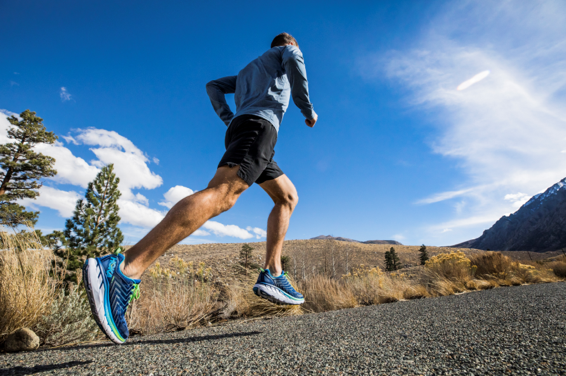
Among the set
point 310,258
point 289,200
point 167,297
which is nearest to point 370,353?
point 289,200

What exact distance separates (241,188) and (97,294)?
2.60 ft

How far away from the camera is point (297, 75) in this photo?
184cm

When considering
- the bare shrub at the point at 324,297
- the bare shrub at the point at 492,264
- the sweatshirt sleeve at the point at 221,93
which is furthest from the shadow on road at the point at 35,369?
the bare shrub at the point at 492,264

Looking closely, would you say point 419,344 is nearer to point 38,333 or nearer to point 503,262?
point 38,333

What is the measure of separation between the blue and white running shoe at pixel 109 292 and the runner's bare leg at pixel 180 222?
0.04m

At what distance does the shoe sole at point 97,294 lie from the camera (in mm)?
1114

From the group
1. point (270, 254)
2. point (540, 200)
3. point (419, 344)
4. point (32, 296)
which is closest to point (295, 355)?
point (419, 344)

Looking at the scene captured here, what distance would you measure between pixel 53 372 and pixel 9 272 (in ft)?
5.80

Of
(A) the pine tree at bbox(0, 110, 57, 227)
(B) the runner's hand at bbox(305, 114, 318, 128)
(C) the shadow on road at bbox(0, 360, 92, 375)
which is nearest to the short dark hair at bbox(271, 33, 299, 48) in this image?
(B) the runner's hand at bbox(305, 114, 318, 128)

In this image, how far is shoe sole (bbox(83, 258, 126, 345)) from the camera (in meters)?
1.11

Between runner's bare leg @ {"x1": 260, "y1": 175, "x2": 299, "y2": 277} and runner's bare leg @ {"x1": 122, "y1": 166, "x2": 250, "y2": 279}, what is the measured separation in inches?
30.2

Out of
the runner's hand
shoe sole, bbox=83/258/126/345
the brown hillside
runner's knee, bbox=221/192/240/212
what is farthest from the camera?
the brown hillside

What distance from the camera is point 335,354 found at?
115 centimetres

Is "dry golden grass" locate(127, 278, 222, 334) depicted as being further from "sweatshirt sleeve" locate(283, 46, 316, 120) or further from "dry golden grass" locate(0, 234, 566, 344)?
"sweatshirt sleeve" locate(283, 46, 316, 120)
